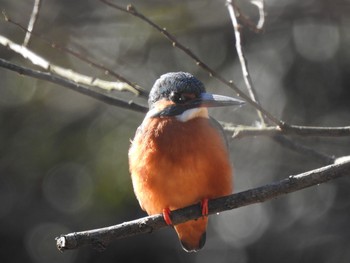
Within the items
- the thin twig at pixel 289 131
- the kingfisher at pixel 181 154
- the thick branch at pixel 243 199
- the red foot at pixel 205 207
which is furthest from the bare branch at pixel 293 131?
the red foot at pixel 205 207

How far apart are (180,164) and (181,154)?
0.05 meters

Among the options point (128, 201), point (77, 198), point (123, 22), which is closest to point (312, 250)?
point (128, 201)

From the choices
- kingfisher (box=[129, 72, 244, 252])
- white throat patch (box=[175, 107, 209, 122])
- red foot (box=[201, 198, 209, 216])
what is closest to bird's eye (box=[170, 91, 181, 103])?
kingfisher (box=[129, 72, 244, 252])

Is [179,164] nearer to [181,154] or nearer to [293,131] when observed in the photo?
[181,154]

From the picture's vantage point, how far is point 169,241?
688 cm

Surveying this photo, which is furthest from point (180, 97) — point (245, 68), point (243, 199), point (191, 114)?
point (243, 199)

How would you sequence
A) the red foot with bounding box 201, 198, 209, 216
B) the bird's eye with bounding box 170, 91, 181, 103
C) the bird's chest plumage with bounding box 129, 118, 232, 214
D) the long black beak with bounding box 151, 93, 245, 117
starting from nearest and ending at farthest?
the red foot with bounding box 201, 198, 209, 216 < the bird's chest plumage with bounding box 129, 118, 232, 214 < the long black beak with bounding box 151, 93, 245, 117 < the bird's eye with bounding box 170, 91, 181, 103

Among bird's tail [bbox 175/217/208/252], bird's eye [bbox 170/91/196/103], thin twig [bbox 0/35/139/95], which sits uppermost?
thin twig [bbox 0/35/139/95]

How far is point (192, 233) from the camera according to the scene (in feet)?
12.3

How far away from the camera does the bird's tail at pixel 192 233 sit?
147 inches

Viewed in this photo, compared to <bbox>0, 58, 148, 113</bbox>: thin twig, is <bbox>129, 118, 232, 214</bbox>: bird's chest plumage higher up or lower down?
lower down

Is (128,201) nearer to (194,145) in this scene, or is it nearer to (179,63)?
(179,63)

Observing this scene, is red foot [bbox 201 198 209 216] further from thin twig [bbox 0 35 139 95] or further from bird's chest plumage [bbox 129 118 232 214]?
thin twig [bbox 0 35 139 95]

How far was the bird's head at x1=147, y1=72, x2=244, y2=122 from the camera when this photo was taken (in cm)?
357
